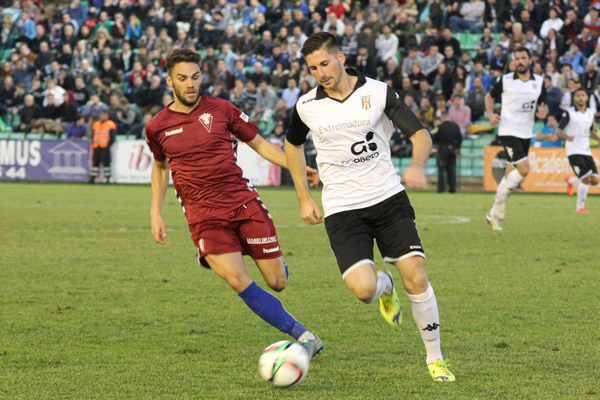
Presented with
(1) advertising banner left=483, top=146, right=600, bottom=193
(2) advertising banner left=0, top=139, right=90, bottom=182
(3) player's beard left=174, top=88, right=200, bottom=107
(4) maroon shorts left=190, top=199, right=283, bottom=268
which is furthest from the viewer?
(2) advertising banner left=0, top=139, right=90, bottom=182

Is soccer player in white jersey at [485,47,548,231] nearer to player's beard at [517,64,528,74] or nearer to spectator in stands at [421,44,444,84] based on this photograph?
player's beard at [517,64,528,74]

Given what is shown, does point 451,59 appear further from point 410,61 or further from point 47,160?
point 47,160

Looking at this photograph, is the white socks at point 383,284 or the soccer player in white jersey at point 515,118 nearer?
the white socks at point 383,284

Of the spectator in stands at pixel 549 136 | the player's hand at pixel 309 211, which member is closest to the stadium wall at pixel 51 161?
the spectator in stands at pixel 549 136

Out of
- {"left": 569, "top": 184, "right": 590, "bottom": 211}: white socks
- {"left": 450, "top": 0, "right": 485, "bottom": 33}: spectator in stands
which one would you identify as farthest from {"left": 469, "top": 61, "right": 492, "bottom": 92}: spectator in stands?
{"left": 569, "top": 184, "right": 590, "bottom": 211}: white socks

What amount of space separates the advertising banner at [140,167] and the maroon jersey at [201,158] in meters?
17.2

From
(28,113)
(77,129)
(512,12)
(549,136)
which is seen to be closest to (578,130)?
(549,136)

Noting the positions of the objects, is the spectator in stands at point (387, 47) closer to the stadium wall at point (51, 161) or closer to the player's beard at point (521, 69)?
the stadium wall at point (51, 161)

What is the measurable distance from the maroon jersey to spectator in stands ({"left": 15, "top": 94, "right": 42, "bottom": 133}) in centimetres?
2221

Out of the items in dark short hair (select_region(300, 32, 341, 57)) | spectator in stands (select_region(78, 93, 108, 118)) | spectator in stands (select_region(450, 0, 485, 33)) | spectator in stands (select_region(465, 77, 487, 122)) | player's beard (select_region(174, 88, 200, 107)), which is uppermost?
spectator in stands (select_region(450, 0, 485, 33))

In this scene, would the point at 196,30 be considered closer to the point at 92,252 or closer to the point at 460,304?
the point at 92,252

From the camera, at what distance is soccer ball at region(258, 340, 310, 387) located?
14.3 feet

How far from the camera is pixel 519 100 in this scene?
12.5 m

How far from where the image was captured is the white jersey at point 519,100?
12.4m
